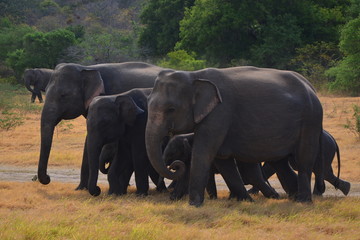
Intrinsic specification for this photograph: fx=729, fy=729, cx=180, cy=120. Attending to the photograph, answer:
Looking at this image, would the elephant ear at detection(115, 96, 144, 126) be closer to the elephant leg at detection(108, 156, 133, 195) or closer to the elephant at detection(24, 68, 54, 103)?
the elephant leg at detection(108, 156, 133, 195)

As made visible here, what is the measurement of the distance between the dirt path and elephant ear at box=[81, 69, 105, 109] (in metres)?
2.00

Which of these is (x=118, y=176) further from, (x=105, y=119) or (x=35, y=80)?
(x=35, y=80)

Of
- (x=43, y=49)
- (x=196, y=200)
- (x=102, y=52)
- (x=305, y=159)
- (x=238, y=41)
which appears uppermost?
(x=305, y=159)

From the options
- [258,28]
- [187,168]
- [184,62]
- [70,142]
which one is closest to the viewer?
[187,168]

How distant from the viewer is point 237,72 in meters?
9.62

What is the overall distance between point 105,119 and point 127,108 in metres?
0.34

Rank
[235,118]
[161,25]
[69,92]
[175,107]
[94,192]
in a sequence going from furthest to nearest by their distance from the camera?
[161,25] → [69,92] → [94,192] → [235,118] → [175,107]

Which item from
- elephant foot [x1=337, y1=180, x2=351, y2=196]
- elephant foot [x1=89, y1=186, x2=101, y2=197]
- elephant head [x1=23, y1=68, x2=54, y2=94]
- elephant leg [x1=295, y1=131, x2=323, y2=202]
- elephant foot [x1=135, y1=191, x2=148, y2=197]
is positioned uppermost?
elephant leg [x1=295, y1=131, x2=323, y2=202]

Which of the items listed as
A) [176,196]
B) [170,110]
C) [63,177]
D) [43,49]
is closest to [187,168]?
[176,196]

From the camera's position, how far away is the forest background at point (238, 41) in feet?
103

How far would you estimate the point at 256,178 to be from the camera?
1019cm

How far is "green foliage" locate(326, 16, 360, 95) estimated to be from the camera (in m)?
26.2

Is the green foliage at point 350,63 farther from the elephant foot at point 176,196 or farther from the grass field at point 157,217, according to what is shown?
the elephant foot at point 176,196

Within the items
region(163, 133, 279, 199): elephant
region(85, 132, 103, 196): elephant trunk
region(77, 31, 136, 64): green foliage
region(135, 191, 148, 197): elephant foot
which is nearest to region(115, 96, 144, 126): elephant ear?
region(85, 132, 103, 196): elephant trunk
